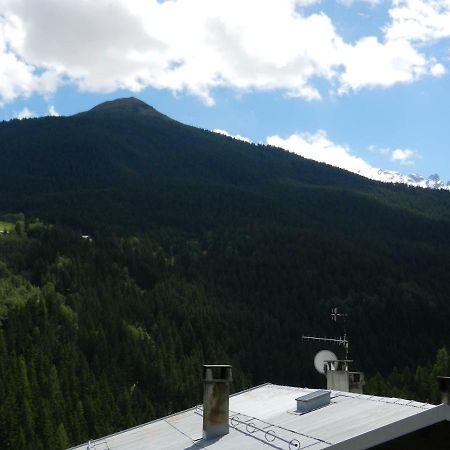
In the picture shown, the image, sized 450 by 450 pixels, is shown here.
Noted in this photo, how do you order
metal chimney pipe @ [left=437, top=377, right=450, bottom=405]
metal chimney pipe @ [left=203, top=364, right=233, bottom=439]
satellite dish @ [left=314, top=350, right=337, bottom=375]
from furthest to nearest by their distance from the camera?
satellite dish @ [left=314, top=350, right=337, bottom=375], metal chimney pipe @ [left=203, top=364, right=233, bottom=439], metal chimney pipe @ [left=437, top=377, right=450, bottom=405]

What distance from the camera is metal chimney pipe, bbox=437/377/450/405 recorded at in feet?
51.3

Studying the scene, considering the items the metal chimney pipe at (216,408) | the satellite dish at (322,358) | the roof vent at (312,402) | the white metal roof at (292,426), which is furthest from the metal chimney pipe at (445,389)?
the satellite dish at (322,358)

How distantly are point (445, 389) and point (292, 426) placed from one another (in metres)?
3.92

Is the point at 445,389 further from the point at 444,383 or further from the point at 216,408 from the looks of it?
the point at 216,408

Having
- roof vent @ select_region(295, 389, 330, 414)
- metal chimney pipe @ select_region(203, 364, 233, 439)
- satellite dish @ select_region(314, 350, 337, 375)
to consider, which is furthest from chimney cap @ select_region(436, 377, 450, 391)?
satellite dish @ select_region(314, 350, 337, 375)

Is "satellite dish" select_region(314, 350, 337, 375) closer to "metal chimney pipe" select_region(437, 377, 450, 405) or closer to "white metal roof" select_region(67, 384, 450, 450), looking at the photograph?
"white metal roof" select_region(67, 384, 450, 450)

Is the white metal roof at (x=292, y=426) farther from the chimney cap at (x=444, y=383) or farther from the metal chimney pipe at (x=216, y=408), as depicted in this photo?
the chimney cap at (x=444, y=383)

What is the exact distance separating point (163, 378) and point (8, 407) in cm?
5031

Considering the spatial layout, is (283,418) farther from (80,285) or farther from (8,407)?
(80,285)

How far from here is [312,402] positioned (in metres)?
19.8

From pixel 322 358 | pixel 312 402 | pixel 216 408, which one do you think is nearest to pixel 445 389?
pixel 312 402

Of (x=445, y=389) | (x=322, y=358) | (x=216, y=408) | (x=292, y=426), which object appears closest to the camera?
(x=445, y=389)

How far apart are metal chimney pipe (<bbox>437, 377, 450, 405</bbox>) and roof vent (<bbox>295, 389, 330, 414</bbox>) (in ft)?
15.0

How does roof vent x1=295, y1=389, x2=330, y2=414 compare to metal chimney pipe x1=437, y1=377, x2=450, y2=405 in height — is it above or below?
below
